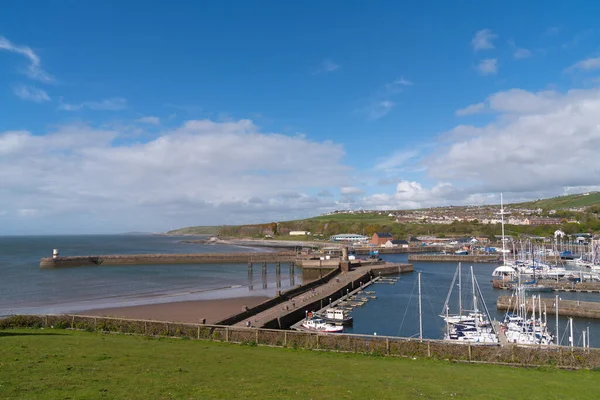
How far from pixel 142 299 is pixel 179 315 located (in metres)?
13.7

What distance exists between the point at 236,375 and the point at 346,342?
8.06 metres

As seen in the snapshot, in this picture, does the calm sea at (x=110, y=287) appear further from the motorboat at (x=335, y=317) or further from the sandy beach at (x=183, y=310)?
the motorboat at (x=335, y=317)

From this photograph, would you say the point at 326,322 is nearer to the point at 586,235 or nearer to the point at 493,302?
the point at 493,302

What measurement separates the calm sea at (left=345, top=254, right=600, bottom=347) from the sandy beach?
12.7 metres

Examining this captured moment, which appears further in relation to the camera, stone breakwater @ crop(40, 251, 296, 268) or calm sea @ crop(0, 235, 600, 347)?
stone breakwater @ crop(40, 251, 296, 268)

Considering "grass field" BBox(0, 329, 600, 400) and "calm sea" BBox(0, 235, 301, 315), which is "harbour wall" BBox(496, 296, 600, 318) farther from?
"calm sea" BBox(0, 235, 301, 315)

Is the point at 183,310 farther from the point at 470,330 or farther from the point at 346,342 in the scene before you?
the point at 470,330

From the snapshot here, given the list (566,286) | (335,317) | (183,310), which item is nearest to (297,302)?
(335,317)

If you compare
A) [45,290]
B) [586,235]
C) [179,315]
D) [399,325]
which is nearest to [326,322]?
[399,325]

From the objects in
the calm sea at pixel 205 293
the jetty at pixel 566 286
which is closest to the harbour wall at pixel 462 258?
Result: the calm sea at pixel 205 293

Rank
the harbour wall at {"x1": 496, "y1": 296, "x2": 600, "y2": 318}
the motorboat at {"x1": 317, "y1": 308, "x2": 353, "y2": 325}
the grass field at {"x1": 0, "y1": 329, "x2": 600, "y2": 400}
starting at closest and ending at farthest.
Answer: the grass field at {"x1": 0, "y1": 329, "x2": 600, "y2": 400} → the motorboat at {"x1": 317, "y1": 308, "x2": 353, "y2": 325} → the harbour wall at {"x1": 496, "y1": 296, "x2": 600, "y2": 318}

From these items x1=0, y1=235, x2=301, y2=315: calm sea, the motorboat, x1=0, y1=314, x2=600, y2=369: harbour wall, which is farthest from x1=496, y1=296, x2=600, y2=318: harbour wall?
x1=0, y1=235, x2=301, y2=315: calm sea

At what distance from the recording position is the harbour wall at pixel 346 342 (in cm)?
1756

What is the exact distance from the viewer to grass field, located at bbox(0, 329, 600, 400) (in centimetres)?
1030
